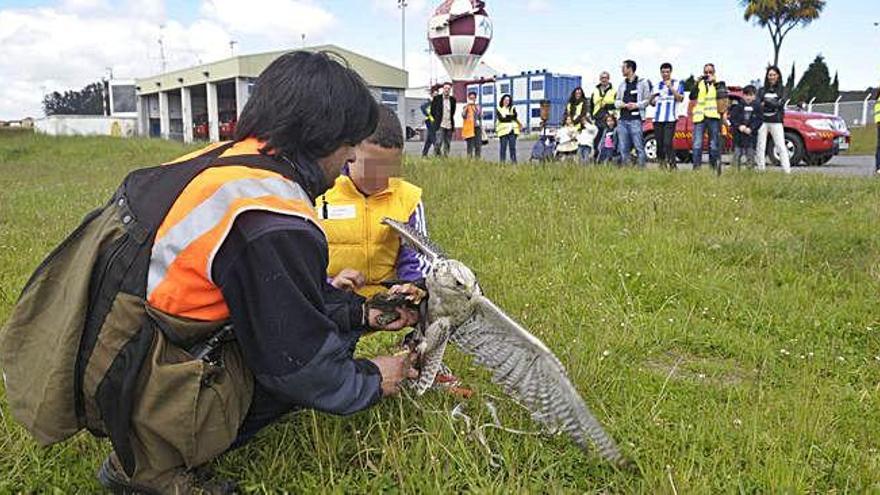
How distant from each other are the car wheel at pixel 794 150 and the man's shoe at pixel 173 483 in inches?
545

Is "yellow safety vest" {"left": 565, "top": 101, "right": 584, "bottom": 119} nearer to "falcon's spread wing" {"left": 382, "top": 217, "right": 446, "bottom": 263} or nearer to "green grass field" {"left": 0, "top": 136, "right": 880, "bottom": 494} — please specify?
"green grass field" {"left": 0, "top": 136, "right": 880, "bottom": 494}

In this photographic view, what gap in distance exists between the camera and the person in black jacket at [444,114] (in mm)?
14758

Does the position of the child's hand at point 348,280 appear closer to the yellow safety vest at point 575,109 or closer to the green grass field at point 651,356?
the green grass field at point 651,356

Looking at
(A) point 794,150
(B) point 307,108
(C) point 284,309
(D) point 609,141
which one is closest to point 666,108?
(D) point 609,141

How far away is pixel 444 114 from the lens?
14.8 meters

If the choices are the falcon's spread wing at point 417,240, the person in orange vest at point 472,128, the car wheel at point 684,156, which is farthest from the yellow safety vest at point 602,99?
Answer: the falcon's spread wing at point 417,240

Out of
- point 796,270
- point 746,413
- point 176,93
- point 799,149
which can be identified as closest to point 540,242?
point 796,270

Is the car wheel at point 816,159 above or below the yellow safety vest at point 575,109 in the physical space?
below

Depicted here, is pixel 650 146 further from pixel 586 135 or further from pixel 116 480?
pixel 116 480

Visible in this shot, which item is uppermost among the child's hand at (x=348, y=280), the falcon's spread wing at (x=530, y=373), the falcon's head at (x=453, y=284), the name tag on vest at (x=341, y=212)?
the name tag on vest at (x=341, y=212)

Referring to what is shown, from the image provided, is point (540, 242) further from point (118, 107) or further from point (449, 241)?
point (118, 107)

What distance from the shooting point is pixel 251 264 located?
1.81 metres

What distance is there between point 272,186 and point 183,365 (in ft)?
1.79

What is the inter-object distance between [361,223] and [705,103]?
9.27 meters
